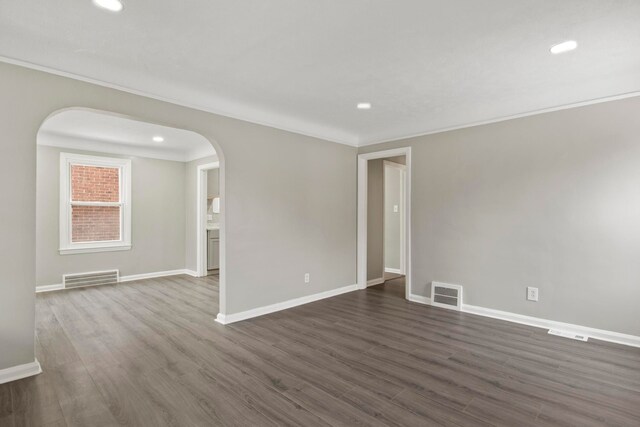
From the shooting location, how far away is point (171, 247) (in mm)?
6711

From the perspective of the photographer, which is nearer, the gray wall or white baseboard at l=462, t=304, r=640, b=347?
white baseboard at l=462, t=304, r=640, b=347

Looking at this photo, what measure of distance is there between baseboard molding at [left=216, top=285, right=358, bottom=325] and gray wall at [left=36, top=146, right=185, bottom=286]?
10.9 feet

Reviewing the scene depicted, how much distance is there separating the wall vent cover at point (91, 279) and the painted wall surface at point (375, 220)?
4.55m

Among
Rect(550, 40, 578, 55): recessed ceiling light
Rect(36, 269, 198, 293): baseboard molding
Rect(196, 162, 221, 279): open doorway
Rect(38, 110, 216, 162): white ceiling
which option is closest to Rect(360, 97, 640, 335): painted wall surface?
Rect(550, 40, 578, 55): recessed ceiling light

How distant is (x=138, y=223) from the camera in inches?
248

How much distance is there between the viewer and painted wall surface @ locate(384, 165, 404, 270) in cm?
709

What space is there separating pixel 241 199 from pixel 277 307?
1469 millimetres

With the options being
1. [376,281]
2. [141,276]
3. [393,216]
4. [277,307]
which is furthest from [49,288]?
[393,216]

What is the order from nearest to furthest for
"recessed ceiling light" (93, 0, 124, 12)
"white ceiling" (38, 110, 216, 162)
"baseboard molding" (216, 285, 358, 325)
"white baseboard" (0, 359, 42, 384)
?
"recessed ceiling light" (93, 0, 124, 12), "white baseboard" (0, 359, 42, 384), "baseboard molding" (216, 285, 358, 325), "white ceiling" (38, 110, 216, 162)

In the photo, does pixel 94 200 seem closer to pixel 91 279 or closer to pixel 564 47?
pixel 91 279

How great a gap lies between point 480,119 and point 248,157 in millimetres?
2847

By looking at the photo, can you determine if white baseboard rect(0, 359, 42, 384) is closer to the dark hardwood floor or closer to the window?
the dark hardwood floor

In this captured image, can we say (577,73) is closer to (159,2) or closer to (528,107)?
(528,107)

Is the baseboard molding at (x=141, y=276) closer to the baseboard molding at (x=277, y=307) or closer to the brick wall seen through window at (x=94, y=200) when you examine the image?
the brick wall seen through window at (x=94, y=200)
